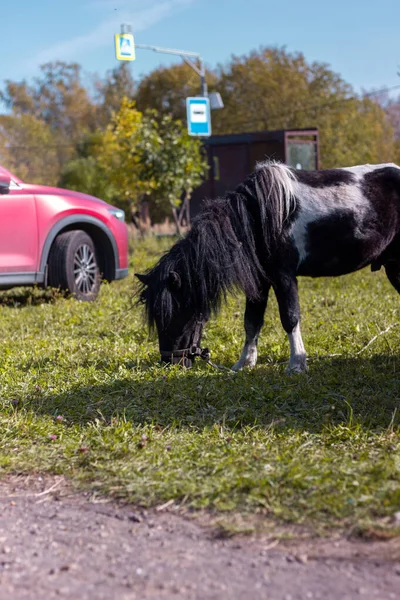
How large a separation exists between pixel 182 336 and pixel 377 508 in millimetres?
2864

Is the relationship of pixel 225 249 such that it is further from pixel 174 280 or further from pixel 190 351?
pixel 190 351

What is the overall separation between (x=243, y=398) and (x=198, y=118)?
52.0 ft

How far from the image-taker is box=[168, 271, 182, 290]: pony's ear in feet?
18.5

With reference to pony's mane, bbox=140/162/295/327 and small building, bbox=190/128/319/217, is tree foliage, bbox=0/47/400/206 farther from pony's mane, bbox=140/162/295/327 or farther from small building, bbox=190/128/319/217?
pony's mane, bbox=140/162/295/327

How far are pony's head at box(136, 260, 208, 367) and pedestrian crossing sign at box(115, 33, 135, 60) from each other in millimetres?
18123

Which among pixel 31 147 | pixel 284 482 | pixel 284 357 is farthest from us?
pixel 31 147

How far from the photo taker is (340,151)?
136ft

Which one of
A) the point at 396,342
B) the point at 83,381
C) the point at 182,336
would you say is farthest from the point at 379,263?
the point at 83,381

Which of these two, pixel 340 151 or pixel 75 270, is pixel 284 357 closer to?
pixel 75 270

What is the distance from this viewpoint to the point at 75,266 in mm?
10469

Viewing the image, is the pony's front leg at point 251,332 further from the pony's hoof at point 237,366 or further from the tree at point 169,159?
the tree at point 169,159

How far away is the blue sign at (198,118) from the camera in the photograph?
1991cm

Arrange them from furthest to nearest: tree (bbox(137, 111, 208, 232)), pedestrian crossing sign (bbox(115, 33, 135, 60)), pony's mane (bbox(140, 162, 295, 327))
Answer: pedestrian crossing sign (bbox(115, 33, 135, 60)), tree (bbox(137, 111, 208, 232)), pony's mane (bbox(140, 162, 295, 327))

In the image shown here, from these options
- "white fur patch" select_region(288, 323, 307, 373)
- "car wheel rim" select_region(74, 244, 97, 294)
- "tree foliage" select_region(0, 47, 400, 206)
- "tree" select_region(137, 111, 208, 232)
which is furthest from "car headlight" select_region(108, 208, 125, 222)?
"tree foliage" select_region(0, 47, 400, 206)
